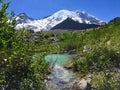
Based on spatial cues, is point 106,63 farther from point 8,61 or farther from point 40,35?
point 8,61

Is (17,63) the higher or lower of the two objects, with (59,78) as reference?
higher

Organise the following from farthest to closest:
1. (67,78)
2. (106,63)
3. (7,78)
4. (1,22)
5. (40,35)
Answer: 1. (67,78)
2. (106,63)
3. (40,35)
4. (7,78)
5. (1,22)

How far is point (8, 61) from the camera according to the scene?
1972cm

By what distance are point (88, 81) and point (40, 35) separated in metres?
13.1

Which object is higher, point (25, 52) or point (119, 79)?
point (25, 52)

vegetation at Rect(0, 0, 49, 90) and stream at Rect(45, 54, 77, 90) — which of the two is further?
stream at Rect(45, 54, 77, 90)

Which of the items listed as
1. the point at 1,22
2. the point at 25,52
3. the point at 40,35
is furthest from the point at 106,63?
the point at 1,22

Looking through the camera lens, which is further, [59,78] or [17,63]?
[59,78]

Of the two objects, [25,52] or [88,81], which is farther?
[88,81]

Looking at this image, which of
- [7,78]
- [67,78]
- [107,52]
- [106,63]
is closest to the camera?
[7,78]

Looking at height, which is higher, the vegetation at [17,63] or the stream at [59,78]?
the vegetation at [17,63]

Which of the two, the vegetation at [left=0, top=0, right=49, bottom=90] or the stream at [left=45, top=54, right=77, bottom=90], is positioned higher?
the vegetation at [left=0, top=0, right=49, bottom=90]

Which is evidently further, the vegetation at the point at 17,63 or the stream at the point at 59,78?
the stream at the point at 59,78

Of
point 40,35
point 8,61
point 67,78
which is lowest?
point 67,78
